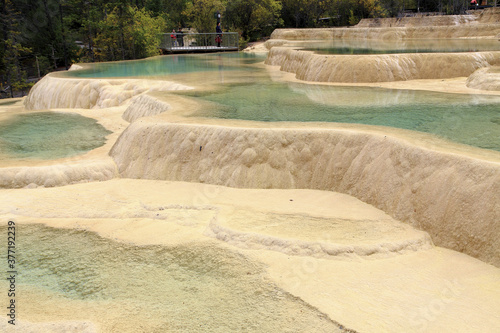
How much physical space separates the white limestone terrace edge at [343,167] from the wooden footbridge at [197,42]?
21530mm

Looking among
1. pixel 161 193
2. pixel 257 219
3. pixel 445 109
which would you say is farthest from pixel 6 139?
pixel 445 109

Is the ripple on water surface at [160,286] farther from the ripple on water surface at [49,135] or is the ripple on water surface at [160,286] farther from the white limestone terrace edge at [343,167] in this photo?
the ripple on water surface at [49,135]

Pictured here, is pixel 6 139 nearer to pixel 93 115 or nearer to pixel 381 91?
pixel 93 115

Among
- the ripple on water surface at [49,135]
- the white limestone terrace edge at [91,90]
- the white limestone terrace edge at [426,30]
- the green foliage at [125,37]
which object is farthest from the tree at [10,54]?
the white limestone terrace edge at [426,30]

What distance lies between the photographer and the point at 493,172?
603 cm

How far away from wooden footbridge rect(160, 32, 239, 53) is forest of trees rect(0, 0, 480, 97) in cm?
92

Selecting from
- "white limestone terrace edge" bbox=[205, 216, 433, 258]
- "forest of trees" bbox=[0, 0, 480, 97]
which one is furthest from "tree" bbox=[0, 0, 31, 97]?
"white limestone terrace edge" bbox=[205, 216, 433, 258]

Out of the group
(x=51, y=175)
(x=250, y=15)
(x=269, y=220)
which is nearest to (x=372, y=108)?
(x=269, y=220)

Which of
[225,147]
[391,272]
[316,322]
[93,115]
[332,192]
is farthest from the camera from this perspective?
[93,115]

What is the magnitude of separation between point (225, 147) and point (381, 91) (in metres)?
6.66

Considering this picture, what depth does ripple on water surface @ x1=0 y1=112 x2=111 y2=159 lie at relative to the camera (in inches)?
438

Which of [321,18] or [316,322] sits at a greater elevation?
[321,18]

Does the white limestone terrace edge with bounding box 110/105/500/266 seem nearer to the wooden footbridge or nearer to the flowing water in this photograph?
the flowing water

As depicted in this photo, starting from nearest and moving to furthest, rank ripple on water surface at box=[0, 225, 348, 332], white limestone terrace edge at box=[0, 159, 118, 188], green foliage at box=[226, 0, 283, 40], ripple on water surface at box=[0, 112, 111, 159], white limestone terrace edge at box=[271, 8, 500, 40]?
ripple on water surface at box=[0, 225, 348, 332] → white limestone terrace edge at box=[0, 159, 118, 188] → ripple on water surface at box=[0, 112, 111, 159] → white limestone terrace edge at box=[271, 8, 500, 40] → green foliage at box=[226, 0, 283, 40]
